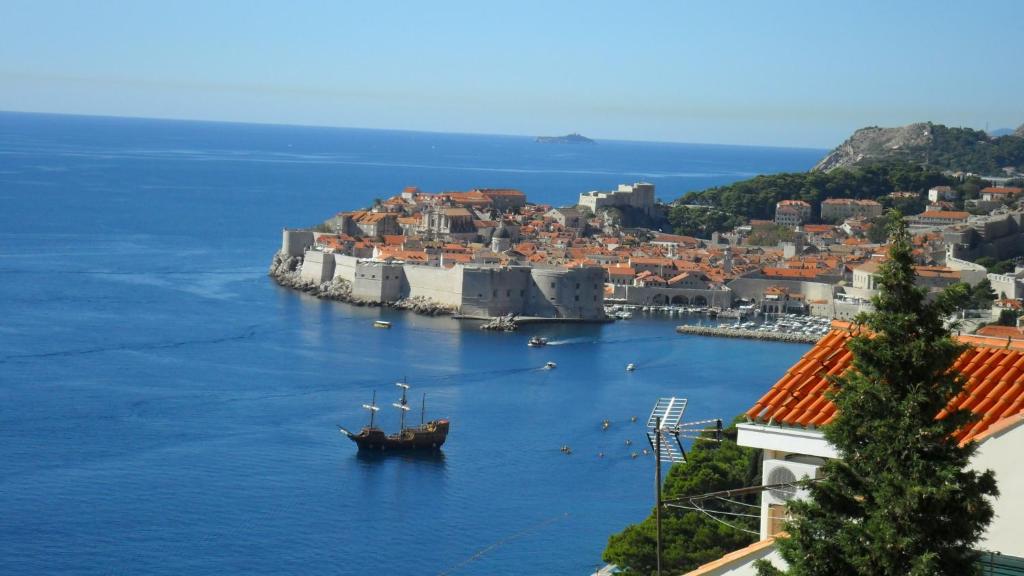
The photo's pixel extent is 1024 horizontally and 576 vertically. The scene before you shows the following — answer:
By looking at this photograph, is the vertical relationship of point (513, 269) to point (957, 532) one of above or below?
below

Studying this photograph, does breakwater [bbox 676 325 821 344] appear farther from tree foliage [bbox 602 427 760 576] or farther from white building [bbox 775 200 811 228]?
white building [bbox 775 200 811 228]

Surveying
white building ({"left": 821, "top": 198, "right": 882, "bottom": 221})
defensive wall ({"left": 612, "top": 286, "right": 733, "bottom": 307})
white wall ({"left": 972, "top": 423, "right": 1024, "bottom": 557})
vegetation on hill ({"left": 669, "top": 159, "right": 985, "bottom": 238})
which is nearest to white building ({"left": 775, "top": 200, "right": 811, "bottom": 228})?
white building ({"left": 821, "top": 198, "right": 882, "bottom": 221})

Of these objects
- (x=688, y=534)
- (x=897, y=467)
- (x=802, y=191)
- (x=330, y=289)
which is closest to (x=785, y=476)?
(x=897, y=467)

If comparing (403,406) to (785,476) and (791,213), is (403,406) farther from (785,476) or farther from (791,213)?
(791,213)

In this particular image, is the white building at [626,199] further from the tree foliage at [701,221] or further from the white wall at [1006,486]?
the white wall at [1006,486]

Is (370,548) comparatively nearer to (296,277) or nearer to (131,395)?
(131,395)

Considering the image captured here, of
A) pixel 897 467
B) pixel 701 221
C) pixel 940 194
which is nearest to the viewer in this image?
pixel 897 467

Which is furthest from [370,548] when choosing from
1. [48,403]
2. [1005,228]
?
[1005,228]
